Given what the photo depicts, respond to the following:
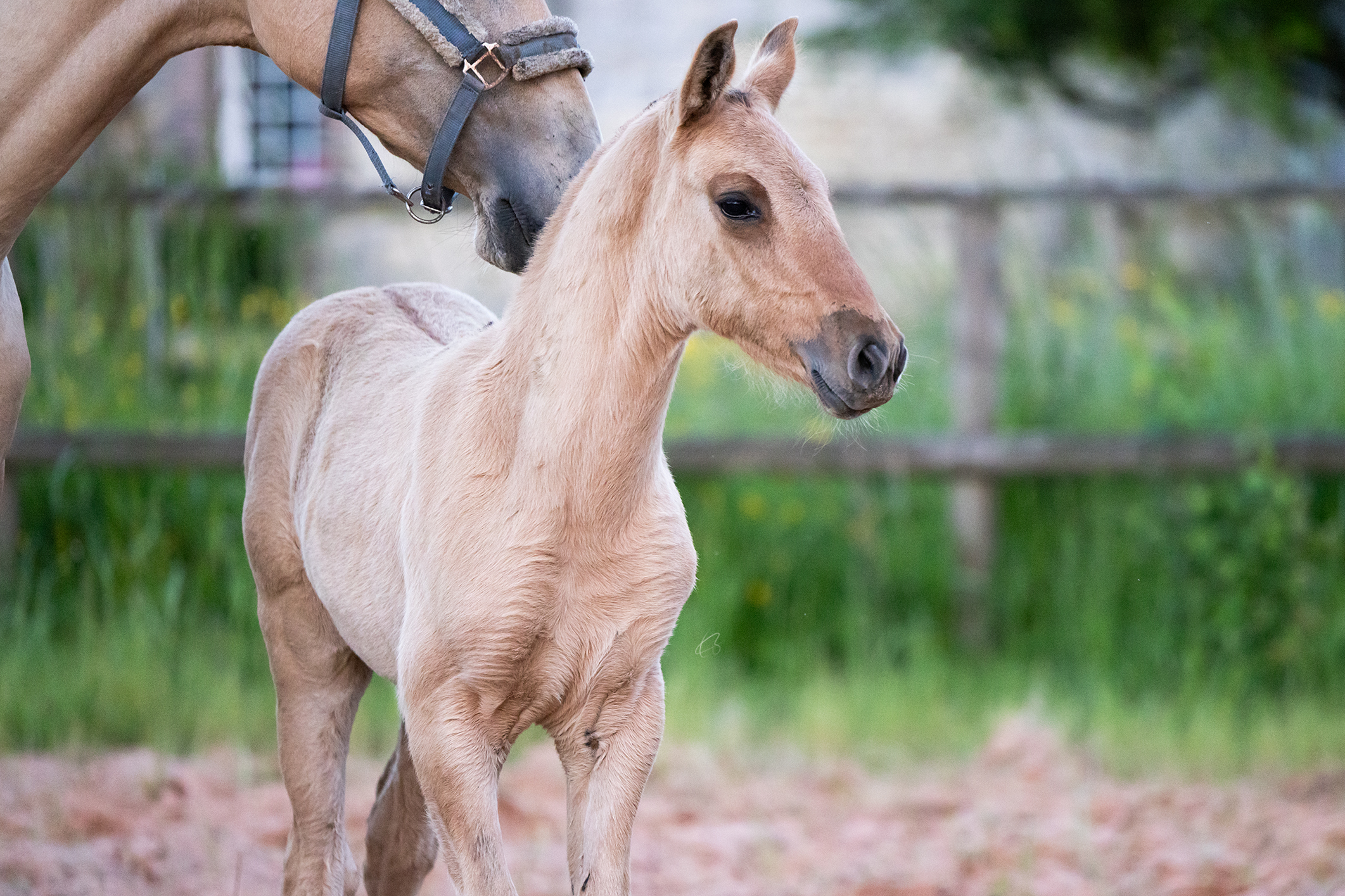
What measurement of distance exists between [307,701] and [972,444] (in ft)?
10.7

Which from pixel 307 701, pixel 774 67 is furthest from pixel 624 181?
pixel 307 701

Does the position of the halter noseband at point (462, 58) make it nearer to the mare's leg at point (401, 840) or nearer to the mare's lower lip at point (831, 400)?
the mare's lower lip at point (831, 400)

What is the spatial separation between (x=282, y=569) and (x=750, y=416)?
11.2 feet

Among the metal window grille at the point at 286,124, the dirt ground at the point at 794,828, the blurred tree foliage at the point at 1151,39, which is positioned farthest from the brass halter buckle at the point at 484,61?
the metal window grille at the point at 286,124

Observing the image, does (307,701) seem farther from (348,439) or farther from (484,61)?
(484,61)

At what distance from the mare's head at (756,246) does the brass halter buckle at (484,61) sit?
373 millimetres

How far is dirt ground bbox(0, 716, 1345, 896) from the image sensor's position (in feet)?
12.4

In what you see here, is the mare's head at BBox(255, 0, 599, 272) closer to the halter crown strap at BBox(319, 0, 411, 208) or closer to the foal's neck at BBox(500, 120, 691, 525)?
the halter crown strap at BBox(319, 0, 411, 208)

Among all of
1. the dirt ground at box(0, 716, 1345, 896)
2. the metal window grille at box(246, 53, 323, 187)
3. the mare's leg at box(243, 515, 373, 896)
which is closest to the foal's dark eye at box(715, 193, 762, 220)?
the mare's leg at box(243, 515, 373, 896)

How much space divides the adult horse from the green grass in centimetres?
249

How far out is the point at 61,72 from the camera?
249 cm

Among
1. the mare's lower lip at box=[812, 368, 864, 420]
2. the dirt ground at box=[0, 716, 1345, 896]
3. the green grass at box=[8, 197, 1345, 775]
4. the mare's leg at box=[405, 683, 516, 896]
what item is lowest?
the dirt ground at box=[0, 716, 1345, 896]

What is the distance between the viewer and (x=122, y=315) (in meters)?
5.72

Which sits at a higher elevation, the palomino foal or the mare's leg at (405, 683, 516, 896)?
the palomino foal
